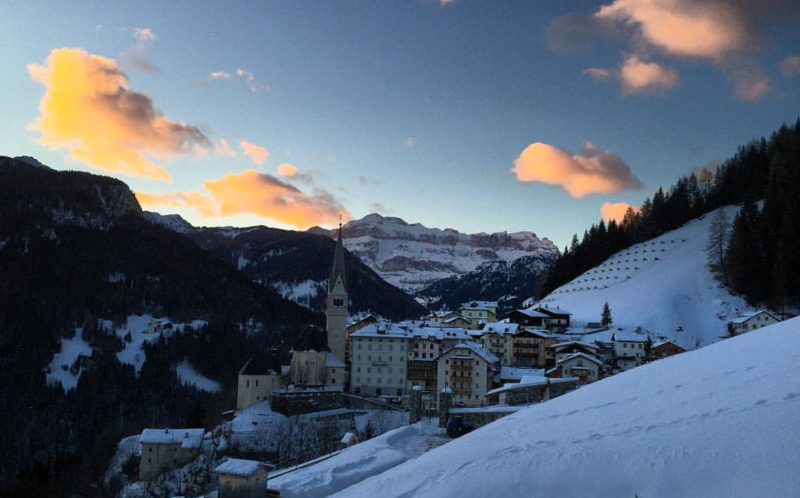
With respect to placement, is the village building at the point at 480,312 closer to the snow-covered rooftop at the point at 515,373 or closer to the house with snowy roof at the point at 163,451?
the snow-covered rooftop at the point at 515,373

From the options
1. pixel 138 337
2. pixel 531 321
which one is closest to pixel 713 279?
pixel 531 321

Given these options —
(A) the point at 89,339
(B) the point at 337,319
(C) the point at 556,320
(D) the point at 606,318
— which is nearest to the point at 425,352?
(B) the point at 337,319

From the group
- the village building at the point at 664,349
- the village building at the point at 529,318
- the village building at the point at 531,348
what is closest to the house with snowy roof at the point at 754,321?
the village building at the point at 664,349

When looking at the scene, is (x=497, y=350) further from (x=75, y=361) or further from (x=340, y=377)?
(x=75, y=361)

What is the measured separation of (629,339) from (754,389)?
6851 cm

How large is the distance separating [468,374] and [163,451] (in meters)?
35.4

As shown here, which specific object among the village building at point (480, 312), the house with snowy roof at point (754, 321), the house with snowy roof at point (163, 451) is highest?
the village building at point (480, 312)

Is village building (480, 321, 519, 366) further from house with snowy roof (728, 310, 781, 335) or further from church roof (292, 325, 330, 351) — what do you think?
house with snowy roof (728, 310, 781, 335)

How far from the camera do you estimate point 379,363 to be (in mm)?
79562

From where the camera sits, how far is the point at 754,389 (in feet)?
52.9

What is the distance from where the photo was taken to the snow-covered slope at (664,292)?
286 feet

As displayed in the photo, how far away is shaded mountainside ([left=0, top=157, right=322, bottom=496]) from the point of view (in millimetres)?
107938

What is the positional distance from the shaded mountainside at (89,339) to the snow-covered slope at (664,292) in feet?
223

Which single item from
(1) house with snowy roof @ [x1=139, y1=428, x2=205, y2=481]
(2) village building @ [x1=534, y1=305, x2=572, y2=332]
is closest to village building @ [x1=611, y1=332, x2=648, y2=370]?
(2) village building @ [x1=534, y1=305, x2=572, y2=332]
